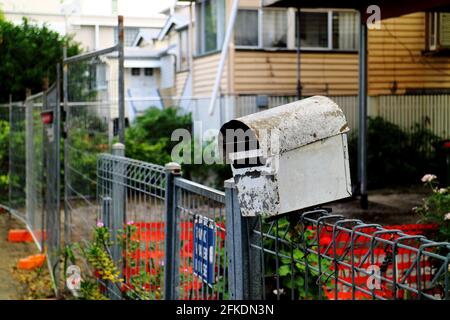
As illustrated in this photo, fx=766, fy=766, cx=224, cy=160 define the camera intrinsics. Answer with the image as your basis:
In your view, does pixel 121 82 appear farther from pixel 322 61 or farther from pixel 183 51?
pixel 183 51

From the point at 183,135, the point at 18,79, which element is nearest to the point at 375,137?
the point at 183,135

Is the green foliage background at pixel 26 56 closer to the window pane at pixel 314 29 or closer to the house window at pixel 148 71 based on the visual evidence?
the window pane at pixel 314 29

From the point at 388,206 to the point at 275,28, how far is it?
6.34 m

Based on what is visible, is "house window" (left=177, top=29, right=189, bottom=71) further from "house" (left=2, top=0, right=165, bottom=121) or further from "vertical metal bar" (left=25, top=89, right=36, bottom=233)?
"vertical metal bar" (left=25, top=89, right=36, bottom=233)

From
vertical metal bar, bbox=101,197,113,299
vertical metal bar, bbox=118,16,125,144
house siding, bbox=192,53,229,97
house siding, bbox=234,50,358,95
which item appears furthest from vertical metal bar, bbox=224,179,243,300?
house siding, bbox=192,53,229,97

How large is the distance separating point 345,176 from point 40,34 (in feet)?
59.2

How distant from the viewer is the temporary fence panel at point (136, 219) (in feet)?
15.9

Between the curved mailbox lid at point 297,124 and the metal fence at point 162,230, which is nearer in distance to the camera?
A: the curved mailbox lid at point 297,124

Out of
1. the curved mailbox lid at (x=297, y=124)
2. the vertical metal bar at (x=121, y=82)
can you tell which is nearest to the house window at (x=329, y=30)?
the vertical metal bar at (x=121, y=82)

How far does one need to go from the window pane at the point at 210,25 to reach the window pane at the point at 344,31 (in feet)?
9.38

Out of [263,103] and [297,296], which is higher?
[263,103]

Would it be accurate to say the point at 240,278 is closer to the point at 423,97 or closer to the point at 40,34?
the point at 423,97

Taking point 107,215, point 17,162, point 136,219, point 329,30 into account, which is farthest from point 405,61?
point 136,219

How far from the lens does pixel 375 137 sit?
16031 mm
